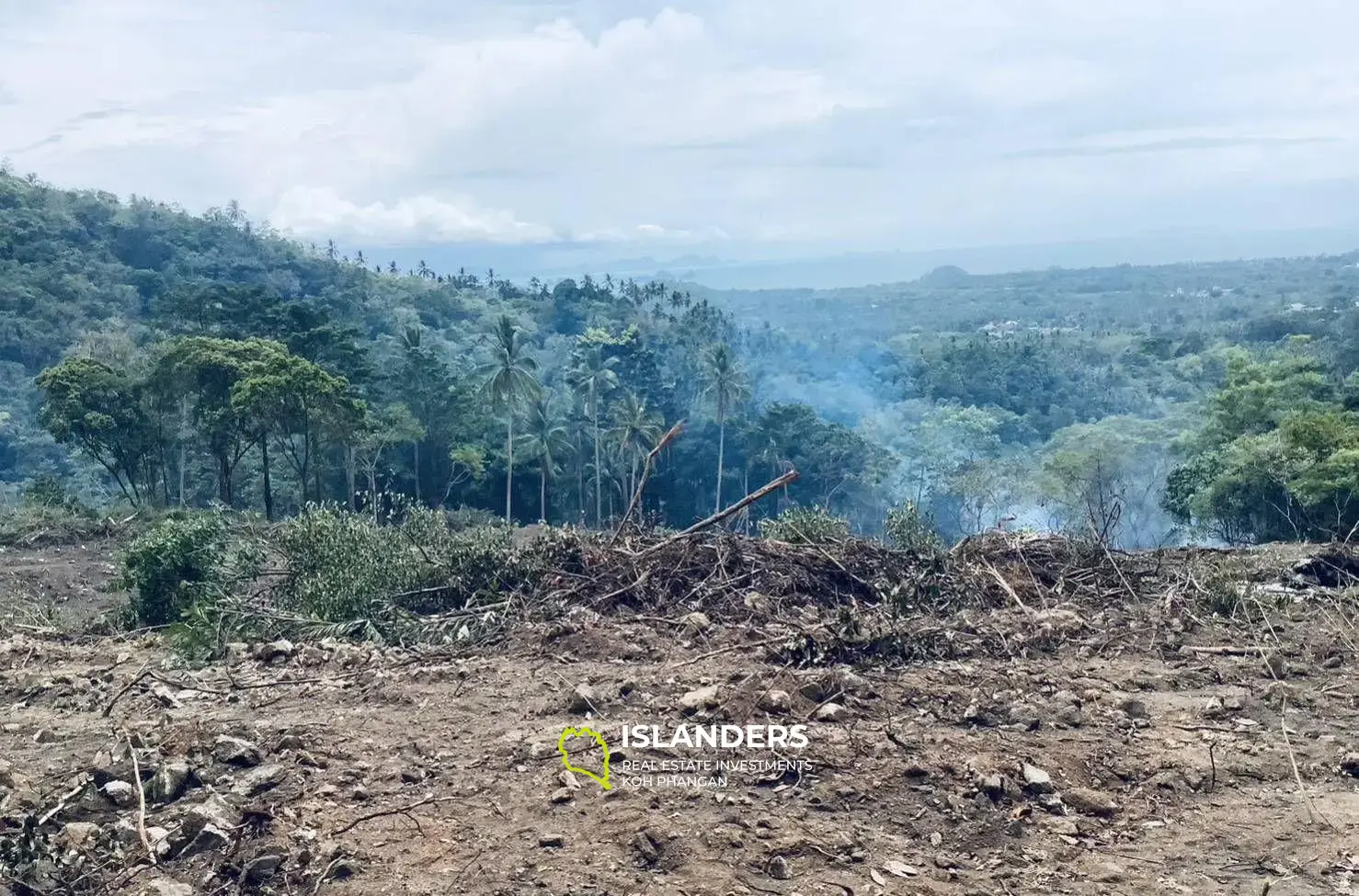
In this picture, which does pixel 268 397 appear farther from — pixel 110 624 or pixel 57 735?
pixel 57 735

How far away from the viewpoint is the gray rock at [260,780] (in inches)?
148

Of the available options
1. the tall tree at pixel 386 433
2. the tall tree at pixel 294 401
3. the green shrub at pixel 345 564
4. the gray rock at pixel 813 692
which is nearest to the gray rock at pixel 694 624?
the gray rock at pixel 813 692

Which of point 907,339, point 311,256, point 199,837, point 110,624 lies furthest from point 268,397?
point 907,339

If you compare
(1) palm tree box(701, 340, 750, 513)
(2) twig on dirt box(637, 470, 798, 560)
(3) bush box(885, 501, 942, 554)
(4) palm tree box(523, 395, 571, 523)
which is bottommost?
(4) palm tree box(523, 395, 571, 523)

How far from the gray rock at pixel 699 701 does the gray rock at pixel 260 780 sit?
1519 millimetres

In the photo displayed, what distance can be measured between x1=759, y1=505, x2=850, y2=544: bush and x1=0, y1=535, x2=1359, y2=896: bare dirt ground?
1.55 m

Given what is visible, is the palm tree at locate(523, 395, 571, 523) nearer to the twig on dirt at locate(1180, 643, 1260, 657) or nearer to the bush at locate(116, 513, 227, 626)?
the bush at locate(116, 513, 227, 626)

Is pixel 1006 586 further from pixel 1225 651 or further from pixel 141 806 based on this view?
pixel 141 806

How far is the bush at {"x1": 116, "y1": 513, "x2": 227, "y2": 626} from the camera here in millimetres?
7934

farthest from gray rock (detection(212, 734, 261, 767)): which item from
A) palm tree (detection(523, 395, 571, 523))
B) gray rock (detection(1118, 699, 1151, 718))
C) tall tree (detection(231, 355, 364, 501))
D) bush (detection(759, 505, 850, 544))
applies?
palm tree (detection(523, 395, 571, 523))

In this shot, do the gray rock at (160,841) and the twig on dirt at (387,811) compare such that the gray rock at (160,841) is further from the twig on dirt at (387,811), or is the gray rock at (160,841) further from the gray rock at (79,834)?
the twig on dirt at (387,811)

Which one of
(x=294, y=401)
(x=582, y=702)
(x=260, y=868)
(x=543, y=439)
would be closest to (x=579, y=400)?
(x=543, y=439)

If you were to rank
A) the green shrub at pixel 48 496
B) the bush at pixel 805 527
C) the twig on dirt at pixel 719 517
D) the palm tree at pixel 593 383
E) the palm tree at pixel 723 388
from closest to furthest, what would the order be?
the twig on dirt at pixel 719 517 < the bush at pixel 805 527 < the green shrub at pixel 48 496 < the palm tree at pixel 593 383 < the palm tree at pixel 723 388

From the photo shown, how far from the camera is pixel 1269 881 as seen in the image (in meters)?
3.23
